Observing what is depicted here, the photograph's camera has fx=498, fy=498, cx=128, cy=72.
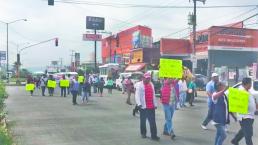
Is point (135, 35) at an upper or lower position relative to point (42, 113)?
upper

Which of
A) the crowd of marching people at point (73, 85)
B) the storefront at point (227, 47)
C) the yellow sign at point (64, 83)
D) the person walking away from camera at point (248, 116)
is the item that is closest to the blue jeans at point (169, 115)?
the person walking away from camera at point (248, 116)

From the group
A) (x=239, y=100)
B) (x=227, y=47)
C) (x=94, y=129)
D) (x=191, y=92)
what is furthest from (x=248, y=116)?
(x=227, y=47)

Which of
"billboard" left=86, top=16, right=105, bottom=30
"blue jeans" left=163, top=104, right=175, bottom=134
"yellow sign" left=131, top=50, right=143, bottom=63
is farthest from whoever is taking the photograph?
"billboard" left=86, top=16, right=105, bottom=30

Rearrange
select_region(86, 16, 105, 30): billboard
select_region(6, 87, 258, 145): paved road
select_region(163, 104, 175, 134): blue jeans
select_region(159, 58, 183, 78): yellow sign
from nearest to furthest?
select_region(6, 87, 258, 145): paved road, select_region(163, 104, 175, 134): blue jeans, select_region(159, 58, 183, 78): yellow sign, select_region(86, 16, 105, 30): billboard

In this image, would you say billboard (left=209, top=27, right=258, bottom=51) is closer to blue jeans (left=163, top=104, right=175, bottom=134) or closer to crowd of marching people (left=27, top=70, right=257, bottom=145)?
crowd of marching people (left=27, top=70, right=257, bottom=145)

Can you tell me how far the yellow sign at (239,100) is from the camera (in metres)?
9.69

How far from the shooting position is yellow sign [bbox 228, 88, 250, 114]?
→ 31.8 feet

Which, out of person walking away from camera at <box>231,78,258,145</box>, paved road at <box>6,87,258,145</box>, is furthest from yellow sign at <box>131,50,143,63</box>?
person walking away from camera at <box>231,78,258,145</box>

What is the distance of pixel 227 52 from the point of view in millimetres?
50969

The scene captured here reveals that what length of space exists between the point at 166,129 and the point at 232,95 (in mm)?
4102

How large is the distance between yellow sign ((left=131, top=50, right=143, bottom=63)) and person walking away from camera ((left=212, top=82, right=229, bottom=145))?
54.1 meters

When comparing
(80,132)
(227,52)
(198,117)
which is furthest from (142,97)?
(227,52)

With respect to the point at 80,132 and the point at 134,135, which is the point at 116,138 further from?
the point at 80,132

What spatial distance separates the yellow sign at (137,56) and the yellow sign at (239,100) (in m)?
54.5
